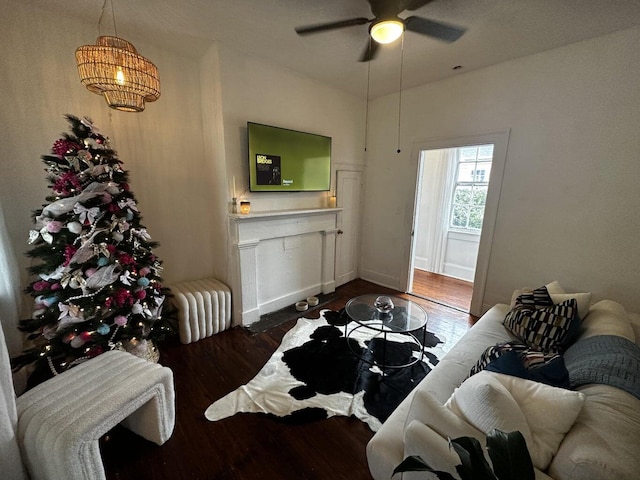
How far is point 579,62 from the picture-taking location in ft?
7.48

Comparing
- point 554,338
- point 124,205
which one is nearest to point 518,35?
point 554,338

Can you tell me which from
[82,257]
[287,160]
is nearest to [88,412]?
[82,257]

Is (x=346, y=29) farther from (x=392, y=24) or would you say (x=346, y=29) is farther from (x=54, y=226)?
(x=54, y=226)

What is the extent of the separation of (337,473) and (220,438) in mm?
758

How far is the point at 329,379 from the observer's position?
6.92 feet

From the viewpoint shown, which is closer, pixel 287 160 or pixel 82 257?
pixel 82 257

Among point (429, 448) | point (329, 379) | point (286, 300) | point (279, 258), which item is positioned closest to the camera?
point (429, 448)

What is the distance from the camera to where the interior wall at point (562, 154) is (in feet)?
7.18

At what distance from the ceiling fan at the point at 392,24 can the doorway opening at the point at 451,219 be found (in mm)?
2265

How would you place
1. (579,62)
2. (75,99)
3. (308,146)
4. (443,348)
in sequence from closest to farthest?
(75,99) → (579,62) → (443,348) → (308,146)

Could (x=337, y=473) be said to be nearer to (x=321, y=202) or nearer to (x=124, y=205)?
(x=124, y=205)

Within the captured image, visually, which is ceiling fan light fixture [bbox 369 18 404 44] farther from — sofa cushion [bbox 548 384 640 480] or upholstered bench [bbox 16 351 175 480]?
upholstered bench [bbox 16 351 175 480]

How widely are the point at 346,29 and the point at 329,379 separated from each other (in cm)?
290

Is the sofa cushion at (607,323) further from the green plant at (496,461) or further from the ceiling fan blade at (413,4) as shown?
the ceiling fan blade at (413,4)
